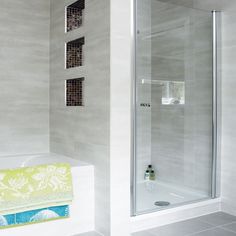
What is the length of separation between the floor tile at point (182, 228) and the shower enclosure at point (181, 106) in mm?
224

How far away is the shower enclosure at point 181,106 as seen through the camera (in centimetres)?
342

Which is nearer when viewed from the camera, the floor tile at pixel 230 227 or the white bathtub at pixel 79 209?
the white bathtub at pixel 79 209

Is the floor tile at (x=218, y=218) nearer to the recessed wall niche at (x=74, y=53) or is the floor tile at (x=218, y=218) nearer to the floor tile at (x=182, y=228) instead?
the floor tile at (x=182, y=228)

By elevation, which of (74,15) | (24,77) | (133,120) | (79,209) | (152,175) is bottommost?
(79,209)

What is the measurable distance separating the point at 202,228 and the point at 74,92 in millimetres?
1692

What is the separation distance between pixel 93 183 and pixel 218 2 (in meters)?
2.10

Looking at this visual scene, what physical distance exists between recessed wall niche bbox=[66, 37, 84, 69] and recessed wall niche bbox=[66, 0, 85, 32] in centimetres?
16

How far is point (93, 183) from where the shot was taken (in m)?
3.03

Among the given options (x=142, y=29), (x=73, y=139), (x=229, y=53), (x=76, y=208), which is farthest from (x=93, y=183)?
(x=229, y=53)

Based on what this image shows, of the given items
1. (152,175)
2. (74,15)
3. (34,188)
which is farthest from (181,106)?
(34,188)

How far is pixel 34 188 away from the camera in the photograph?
8.93 feet

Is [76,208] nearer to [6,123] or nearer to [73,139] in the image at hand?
[73,139]

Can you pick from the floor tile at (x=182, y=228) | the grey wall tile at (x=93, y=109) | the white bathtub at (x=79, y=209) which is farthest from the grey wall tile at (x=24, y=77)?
the floor tile at (x=182, y=228)

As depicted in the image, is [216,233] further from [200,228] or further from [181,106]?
[181,106]
